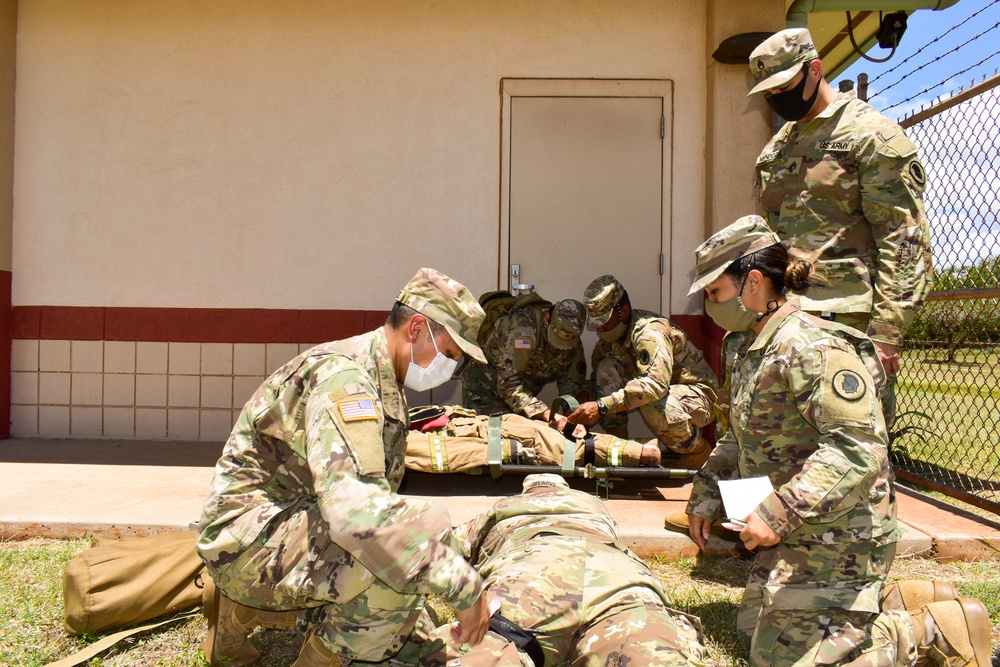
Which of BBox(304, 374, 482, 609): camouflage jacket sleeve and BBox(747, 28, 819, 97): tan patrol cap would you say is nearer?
BBox(304, 374, 482, 609): camouflage jacket sleeve

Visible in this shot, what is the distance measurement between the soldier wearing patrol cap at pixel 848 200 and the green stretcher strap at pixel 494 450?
1820 mm

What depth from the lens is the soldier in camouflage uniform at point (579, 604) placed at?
6.82 feet

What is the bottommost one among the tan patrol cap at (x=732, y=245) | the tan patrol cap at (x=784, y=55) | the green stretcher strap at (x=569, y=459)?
the green stretcher strap at (x=569, y=459)

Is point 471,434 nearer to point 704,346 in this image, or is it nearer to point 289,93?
point 704,346

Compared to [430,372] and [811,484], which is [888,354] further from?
[430,372]

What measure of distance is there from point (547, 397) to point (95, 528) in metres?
3.09

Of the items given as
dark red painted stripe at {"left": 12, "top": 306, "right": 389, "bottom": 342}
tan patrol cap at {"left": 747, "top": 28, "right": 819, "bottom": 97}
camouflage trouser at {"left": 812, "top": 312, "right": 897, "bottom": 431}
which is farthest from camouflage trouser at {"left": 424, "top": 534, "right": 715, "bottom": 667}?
dark red painted stripe at {"left": 12, "top": 306, "right": 389, "bottom": 342}

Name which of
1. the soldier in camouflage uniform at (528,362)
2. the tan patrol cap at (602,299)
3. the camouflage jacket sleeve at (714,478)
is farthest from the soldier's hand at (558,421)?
the camouflage jacket sleeve at (714,478)

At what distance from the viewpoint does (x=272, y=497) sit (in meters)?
2.35

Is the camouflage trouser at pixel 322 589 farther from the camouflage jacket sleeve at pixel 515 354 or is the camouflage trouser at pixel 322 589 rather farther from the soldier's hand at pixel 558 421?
the camouflage jacket sleeve at pixel 515 354

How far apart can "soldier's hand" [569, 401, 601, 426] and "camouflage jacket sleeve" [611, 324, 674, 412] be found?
→ 13 centimetres

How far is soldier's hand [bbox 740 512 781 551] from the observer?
85.3 inches

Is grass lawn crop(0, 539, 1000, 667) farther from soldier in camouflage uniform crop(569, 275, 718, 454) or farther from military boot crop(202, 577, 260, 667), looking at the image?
soldier in camouflage uniform crop(569, 275, 718, 454)

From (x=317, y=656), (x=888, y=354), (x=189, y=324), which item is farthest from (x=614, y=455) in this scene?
(x=189, y=324)
